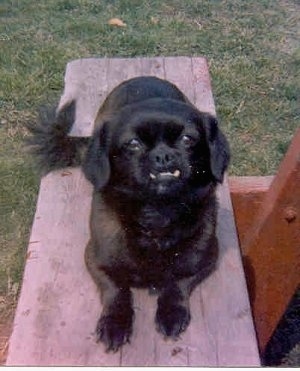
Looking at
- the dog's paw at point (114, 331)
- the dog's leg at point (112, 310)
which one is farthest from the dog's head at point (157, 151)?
the dog's paw at point (114, 331)

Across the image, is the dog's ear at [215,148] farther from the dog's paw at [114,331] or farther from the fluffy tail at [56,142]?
the fluffy tail at [56,142]

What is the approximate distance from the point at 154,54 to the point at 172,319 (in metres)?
3.13

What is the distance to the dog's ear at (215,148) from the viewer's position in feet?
8.00

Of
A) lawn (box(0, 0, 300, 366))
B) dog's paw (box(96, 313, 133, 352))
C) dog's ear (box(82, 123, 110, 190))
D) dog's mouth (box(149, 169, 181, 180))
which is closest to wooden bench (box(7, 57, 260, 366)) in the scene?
dog's paw (box(96, 313, 133, 352))

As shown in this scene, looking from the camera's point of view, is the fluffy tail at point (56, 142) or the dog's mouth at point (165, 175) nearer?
the dog's mouth at point (165, 175)

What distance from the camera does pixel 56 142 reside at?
10.5ft

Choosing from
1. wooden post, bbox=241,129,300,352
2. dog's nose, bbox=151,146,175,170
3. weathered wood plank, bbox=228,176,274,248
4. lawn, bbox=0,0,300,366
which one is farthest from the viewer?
lawn, bbox=0,0,300,366

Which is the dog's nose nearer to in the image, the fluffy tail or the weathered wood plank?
Result: the weathered wood plank

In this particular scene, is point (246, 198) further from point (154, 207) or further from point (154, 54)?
point (154, 54)

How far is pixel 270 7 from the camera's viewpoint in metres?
5.92

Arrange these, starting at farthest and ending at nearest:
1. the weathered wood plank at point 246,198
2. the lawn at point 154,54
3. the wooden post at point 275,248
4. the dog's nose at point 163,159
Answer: the lawn at point 154,54, the weathered wood plank at point 246,198, the wooden post at point 275,248, the dog's nose at point 163,159

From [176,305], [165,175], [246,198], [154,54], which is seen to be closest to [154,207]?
[165,175]

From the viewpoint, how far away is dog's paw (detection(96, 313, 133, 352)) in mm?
2316

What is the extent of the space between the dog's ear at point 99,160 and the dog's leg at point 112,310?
0.26 metres
